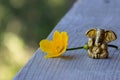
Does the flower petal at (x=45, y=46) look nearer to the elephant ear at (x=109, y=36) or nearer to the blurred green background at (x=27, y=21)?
the elephant ear at (x=109, y=36)

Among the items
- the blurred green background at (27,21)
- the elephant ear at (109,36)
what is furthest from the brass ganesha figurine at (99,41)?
the blurred green background at (27,21)

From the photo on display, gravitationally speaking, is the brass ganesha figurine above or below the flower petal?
below

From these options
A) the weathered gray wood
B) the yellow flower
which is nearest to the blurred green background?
the weathered gray wood

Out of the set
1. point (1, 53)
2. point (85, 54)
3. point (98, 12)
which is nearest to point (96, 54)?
point (85, 54)

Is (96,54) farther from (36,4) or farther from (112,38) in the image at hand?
(36,4)

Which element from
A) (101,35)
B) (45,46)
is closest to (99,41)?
(101,35)

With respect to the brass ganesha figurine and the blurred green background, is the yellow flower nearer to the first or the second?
the brass ganesha figurine

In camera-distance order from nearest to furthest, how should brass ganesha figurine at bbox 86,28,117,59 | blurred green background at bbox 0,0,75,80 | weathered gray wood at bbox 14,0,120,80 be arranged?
weathered gray wood at bbox 14,0,120,80
brass ganesha figurine at bbox 86,28,117,59
blurred green background at bbox 0,0,75,80
